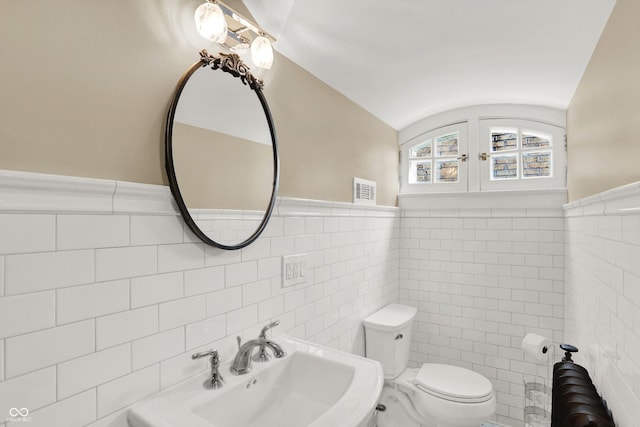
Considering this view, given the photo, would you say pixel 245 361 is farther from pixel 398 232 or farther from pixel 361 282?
pixel 398 232

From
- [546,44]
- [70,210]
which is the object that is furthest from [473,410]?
[70,210]

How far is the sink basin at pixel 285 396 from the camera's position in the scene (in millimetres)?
976

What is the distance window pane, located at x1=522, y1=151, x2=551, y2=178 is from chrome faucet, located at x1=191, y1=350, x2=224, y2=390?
2537mm

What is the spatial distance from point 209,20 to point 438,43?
120 cm

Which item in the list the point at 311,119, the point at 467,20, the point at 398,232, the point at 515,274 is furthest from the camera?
the point at 398,232

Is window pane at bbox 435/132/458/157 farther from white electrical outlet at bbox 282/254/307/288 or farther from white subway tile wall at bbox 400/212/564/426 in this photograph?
white electrical outlet at bbox 282/254/307/288

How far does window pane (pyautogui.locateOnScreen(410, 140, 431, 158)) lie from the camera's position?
300 centimetres

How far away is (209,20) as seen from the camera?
3.88 feet

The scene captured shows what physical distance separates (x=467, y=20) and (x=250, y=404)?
186 centimetres

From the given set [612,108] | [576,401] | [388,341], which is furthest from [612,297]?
[388,341]

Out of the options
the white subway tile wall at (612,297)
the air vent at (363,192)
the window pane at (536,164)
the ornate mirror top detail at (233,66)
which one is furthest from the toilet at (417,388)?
the ornate mirror top detail at (233,66)

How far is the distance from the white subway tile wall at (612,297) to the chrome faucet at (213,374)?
3.95 feet

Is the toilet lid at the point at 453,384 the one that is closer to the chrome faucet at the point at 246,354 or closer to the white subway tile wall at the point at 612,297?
the white subway tile wall at the point at 612,297

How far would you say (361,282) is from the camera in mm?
2381
